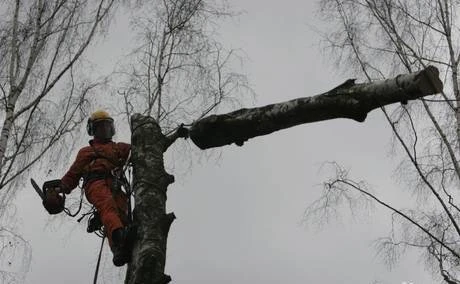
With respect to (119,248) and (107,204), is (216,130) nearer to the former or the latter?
(119,248)

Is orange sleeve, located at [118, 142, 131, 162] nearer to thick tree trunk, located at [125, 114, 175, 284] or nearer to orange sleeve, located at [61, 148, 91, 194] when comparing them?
orange sleeve, located at [61, 148, 91, 194]

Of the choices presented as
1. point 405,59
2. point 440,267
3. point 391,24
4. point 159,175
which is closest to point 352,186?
point 440,267

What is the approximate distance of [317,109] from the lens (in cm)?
259

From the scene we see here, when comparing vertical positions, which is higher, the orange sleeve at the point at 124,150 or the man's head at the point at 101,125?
the man's head at the point at 101,125

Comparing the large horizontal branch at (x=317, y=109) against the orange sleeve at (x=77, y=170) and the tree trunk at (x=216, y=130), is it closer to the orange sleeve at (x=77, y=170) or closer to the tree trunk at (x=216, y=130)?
the tree trunk at (x=216, y=130)

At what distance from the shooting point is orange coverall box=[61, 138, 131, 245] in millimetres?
3619

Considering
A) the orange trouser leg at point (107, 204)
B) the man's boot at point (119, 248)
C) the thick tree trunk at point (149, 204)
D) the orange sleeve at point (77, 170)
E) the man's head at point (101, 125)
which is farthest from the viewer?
the man's head at point (101, 125)

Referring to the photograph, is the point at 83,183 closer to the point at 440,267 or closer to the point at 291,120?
the point at 291,120

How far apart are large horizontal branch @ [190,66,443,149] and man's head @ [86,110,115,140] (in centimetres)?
145

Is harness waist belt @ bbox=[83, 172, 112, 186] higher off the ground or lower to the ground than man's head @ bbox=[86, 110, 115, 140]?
lower

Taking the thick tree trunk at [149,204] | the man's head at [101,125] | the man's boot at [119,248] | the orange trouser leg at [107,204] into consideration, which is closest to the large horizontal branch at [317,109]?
the thick tree trunk at [149,204]

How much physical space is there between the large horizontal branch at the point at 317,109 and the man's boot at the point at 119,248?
23.0 inches

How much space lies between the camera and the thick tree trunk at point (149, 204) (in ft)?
8.92

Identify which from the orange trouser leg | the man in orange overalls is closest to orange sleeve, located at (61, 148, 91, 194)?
the man in orange overalls
